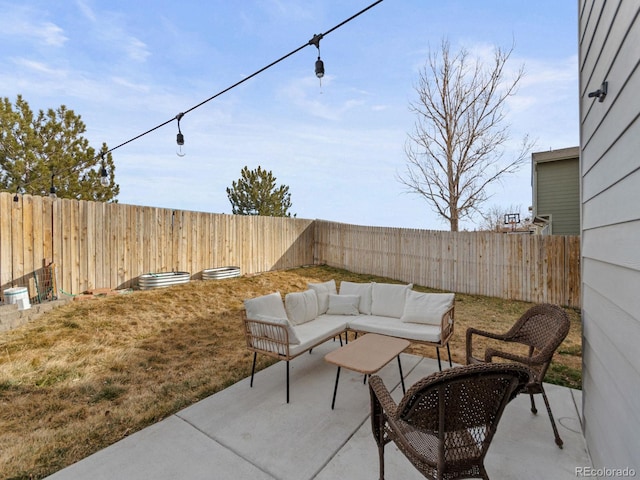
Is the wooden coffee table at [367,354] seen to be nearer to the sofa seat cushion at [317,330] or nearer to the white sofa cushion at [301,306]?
the sofa seat cushion at [317,330]

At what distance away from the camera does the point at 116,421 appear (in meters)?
2.53

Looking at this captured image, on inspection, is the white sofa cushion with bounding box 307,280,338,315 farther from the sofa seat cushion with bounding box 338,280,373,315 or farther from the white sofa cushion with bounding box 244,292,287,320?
the white sofa cushion with bounding box 244,292,287,320

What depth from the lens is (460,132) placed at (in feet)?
34.2

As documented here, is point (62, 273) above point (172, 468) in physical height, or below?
above

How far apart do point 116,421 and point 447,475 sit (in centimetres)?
261

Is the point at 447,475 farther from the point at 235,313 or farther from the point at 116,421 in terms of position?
the point at 235,313

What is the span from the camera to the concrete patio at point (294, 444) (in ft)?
6.30

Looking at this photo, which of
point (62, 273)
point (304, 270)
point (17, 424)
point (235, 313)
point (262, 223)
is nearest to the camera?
point (17, 424)

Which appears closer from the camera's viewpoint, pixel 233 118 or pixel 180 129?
pixel 180 129

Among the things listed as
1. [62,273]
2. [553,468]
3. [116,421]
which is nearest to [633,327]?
[553,468]

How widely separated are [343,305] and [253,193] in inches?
503

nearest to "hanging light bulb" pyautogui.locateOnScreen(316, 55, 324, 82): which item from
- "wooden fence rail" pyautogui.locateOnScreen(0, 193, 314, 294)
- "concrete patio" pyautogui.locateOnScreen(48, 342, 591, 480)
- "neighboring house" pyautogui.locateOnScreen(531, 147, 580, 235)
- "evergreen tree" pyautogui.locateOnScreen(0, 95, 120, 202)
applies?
"concrete patio" pyautogui.locateOnScreen(48, 342, 591, 480)

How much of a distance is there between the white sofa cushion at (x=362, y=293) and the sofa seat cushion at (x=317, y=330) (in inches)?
14.4

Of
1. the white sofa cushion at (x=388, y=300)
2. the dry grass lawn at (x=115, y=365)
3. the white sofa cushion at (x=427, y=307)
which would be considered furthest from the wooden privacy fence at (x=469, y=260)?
the white sofa cushion at (x=427, y=307)
